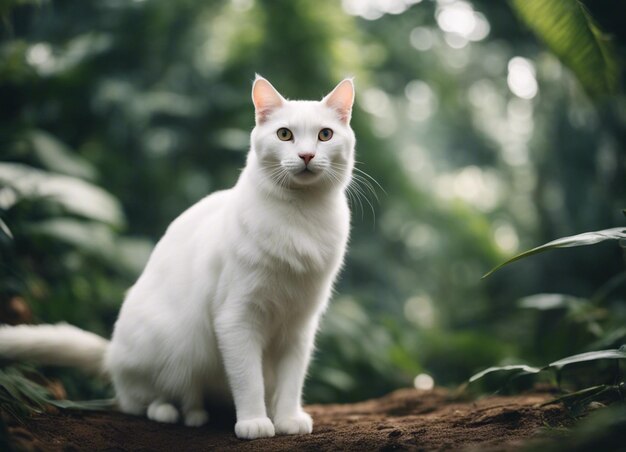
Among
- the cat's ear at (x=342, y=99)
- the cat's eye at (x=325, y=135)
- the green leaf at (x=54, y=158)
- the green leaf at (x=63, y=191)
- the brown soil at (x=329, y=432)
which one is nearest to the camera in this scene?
the brown soil at (x=329, y=432)

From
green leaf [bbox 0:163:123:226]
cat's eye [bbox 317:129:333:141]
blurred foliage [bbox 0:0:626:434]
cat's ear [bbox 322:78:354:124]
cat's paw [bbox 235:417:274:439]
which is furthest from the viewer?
blurred foliage [bbox 0:0:626:434]

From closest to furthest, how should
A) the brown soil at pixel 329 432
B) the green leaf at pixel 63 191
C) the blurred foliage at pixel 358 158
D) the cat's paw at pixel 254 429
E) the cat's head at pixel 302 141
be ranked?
the brown soil at pixel 329 432 → the cat's paw at pixel 254 429 → the cat's head at pixel 302 141 → the green leaf at pixel 63 191 → the blurred foliage at pixel 358 158

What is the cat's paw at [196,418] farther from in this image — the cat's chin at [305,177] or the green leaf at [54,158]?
the green leaf at [54,158]

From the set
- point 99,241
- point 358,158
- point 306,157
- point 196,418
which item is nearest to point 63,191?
point 99,241

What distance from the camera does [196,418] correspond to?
2.54 metres

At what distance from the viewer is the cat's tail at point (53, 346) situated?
257 cm

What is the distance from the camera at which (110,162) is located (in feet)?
17.2

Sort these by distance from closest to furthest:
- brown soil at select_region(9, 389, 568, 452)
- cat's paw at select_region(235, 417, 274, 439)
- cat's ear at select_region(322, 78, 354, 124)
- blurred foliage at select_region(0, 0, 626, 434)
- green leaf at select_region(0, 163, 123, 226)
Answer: brown soil at select_region(9, 389, 568, 452)
cat's paw at select_region(235, 417, 274, 439)
cat's ear at select_region(322, 78, 354, 124)
green leaf at select_region(0, 163, 123, 226)
blurred foliage at select_region(0, 0, 626, 434)

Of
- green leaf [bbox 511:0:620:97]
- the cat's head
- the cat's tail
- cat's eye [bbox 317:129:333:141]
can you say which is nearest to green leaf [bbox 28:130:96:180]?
the cat's tail

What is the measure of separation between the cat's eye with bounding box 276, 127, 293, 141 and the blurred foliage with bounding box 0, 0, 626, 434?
74.4 inches

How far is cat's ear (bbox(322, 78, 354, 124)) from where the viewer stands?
2.54 metres

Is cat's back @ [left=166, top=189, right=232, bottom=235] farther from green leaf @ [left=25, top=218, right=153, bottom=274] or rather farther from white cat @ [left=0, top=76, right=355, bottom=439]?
green leaf @ [left=25, top=218, right=153, bottom=274]

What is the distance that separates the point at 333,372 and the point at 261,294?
6.95 feet

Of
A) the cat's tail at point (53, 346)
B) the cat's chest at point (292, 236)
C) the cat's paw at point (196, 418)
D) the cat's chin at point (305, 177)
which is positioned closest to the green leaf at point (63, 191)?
the cat's tail at point (53, 346)
